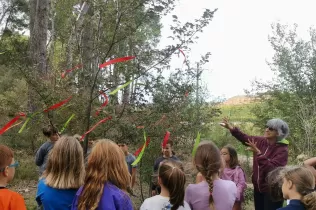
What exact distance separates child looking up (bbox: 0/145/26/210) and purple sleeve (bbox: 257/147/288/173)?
2671 mm

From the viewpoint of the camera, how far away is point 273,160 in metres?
4.15

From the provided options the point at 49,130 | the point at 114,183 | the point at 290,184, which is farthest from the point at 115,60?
the point at 290,184

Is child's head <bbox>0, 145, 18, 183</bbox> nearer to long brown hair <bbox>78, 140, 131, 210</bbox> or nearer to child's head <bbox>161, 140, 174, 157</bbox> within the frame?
long brown hair <bbox>78, 140, 131, 210</bbox>

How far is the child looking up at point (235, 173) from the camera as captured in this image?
433 centimetres

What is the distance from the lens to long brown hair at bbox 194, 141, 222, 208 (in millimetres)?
2947

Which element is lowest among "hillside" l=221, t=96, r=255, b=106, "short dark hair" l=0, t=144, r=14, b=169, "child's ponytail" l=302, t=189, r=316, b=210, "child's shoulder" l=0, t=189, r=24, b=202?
"child's shoulder" l=0, t=189, r=24, b=202

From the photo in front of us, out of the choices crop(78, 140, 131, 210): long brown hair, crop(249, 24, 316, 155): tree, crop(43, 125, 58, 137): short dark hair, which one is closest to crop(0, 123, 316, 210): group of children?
crop(78, 140, 131, 210): long brown hair

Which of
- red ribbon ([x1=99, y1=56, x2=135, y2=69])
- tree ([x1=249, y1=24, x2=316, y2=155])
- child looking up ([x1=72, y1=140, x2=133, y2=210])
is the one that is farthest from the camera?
tree ([x1=249, y1=24, x2=316, y2=155])

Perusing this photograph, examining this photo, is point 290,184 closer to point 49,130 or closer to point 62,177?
point 62,177

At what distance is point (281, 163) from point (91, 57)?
8.06ft

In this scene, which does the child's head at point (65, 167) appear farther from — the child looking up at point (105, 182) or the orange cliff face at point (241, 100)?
the orange cliff face at point (241, 100)

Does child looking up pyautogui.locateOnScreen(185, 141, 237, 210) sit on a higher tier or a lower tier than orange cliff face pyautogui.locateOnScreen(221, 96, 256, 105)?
lower

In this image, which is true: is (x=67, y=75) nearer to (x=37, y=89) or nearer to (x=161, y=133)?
(x=37, y=89)

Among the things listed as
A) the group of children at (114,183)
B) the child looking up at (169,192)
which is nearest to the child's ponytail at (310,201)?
the group of children at (114,183)
